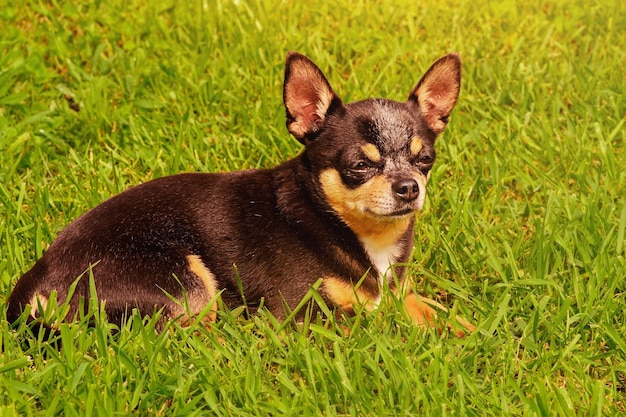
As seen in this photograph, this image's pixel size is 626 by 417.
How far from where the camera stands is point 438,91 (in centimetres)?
507

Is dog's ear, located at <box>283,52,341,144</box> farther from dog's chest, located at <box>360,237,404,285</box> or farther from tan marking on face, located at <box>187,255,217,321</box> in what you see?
tan marking on face, located at <box>187,255,217,321</box>

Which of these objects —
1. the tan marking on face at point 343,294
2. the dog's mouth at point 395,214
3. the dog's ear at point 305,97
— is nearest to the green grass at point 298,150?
the tan marking on face at point 343,294

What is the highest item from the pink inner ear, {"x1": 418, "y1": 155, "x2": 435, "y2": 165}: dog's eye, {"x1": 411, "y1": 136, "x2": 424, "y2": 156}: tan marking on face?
the pink inner ear

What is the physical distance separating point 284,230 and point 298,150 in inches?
57.0

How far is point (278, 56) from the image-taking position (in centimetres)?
707

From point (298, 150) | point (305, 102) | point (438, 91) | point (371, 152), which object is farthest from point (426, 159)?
point (298, 150)

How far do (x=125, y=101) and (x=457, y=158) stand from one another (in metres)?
2.25

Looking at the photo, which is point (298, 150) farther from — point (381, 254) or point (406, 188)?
point (406, 188)

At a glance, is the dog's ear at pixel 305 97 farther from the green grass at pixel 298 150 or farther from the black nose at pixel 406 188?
the green grass at pixel 298 150

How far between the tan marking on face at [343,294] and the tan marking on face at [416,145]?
697 millimetres

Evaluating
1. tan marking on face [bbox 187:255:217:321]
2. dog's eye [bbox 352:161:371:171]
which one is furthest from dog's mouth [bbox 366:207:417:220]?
tan marking on face [bbox 187:255:217:321]

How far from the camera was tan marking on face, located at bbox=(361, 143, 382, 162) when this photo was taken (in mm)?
4648

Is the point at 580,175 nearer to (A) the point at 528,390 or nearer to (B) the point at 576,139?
(B) the point at 576,139

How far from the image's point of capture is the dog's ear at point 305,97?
4.75 m
